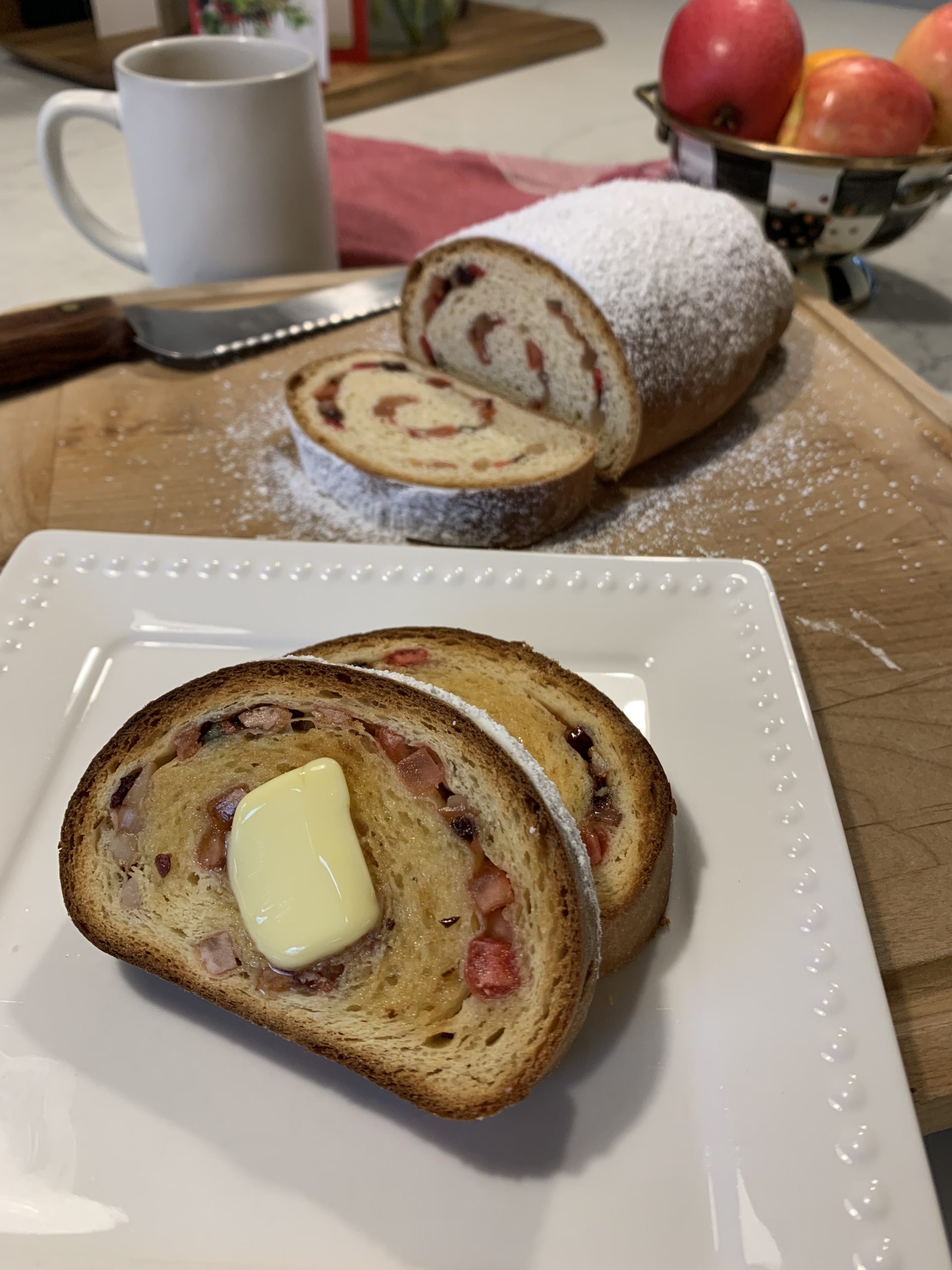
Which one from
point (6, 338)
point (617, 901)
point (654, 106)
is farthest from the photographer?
point (654, 106)

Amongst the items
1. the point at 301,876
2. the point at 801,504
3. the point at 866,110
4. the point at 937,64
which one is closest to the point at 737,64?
the point at 866,110

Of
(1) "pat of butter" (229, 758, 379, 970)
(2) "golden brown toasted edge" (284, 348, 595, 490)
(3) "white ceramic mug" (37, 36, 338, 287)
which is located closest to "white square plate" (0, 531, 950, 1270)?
(1) "pat of butter" (229, 758, 379, 970)

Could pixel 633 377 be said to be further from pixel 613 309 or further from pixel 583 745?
pixel 583 745

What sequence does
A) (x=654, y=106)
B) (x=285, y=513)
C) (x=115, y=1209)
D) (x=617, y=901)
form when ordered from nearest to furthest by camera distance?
(x=115, y=1209) → (x=617, y=901) → (x=285, y=513) → (x=654, y=106)

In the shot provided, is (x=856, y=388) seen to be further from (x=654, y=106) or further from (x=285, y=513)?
(x=285, y=513)

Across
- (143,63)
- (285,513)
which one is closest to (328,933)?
(285,513)

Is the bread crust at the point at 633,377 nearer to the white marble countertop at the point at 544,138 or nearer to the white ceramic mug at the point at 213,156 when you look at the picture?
the white ceramic mug at the point at 213,156
